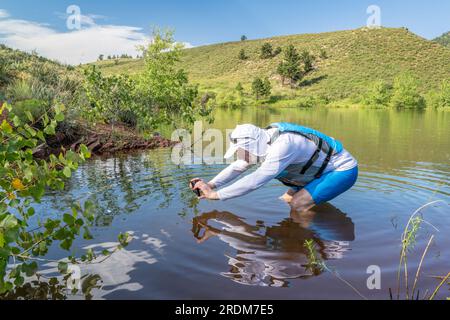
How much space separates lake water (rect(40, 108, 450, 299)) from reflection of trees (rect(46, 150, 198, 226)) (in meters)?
0.02

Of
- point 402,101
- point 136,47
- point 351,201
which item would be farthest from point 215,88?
point 351,201

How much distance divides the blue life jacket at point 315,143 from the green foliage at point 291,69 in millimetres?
75996

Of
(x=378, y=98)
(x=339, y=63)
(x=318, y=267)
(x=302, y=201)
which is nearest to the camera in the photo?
(x=318, y=267)

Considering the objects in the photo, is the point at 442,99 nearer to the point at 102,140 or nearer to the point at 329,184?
the point at 102,140

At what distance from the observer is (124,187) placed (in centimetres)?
761

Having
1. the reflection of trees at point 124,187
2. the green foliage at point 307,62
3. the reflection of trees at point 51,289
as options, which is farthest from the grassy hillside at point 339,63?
the reflection of trees at point 51,289

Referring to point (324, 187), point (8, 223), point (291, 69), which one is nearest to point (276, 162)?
point (324, 187)

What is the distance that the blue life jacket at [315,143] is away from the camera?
17.1 feet

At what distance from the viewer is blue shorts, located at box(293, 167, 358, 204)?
5.64 metres

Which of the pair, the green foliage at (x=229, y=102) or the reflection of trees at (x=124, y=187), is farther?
the green foliage at (x=229, y=102)

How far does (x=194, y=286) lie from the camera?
12.3 ft

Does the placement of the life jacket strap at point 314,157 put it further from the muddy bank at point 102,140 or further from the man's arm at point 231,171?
the muddy bank at point 102,140

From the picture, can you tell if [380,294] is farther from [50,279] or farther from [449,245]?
[50,279]

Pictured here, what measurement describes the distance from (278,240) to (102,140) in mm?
8902
